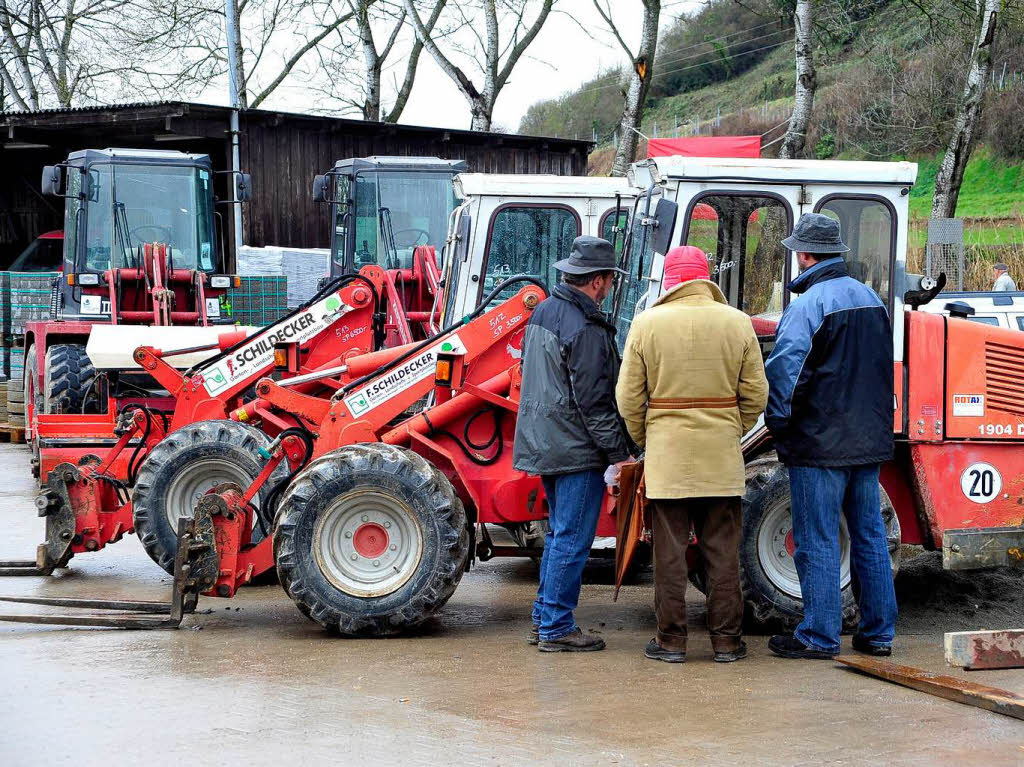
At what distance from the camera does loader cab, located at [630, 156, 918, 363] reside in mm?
6430

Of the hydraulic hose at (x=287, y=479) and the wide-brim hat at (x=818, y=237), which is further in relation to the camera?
the hydraulic hose at (x=287, y=479)

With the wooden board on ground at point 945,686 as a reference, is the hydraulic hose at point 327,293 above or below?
above

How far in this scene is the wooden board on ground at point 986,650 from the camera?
530cm

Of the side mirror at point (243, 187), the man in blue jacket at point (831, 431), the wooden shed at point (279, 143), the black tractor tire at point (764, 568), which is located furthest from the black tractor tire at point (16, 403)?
the man in blue jacket at point (831, 431)

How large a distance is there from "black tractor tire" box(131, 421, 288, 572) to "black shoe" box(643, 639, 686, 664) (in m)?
2.65

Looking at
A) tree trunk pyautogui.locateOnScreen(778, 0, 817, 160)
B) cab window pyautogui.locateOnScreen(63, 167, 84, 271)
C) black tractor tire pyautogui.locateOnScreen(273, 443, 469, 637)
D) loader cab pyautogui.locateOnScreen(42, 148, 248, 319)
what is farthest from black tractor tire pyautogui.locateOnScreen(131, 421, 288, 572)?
tree trunk pyautogui.locateOnScreen(778, 0, 817, 160)

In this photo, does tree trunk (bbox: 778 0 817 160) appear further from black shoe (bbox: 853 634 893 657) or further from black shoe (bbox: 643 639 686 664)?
black shoe (bbox: 643 639 686 664)

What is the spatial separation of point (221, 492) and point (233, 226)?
15386 mm

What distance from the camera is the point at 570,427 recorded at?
232 inches

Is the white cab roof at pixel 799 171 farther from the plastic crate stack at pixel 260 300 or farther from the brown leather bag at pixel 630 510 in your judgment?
the plastic crate stack at pixel 260 300

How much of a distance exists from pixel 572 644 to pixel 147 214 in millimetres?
10094

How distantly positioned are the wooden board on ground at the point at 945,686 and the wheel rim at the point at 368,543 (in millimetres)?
2197

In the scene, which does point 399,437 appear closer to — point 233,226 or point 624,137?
point 624,137

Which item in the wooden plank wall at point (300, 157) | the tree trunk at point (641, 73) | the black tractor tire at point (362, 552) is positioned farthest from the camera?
the wooden plank wall at point (300, 157)
